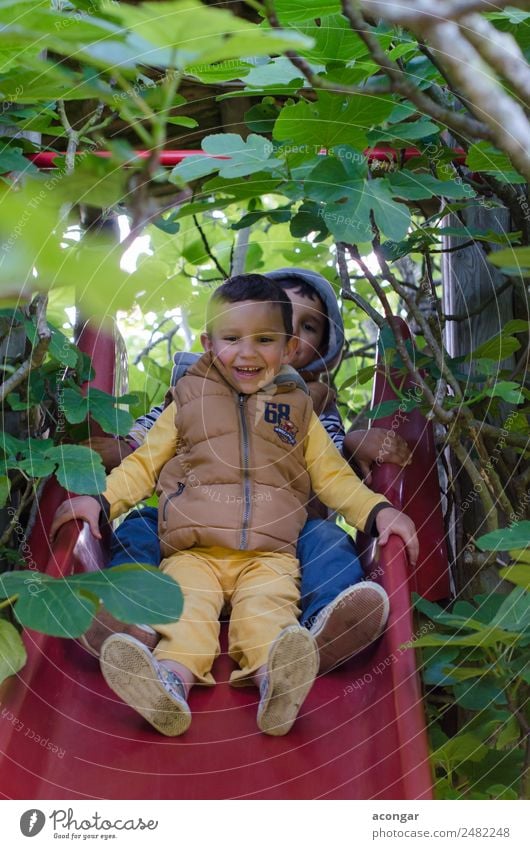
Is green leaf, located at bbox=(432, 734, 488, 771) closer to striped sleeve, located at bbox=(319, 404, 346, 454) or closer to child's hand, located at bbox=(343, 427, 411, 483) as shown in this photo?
child's hand, located at bbox=(343, 427, 411, 483)

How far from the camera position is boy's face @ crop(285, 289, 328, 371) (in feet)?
6.15

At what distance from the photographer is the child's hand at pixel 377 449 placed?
1.58 m

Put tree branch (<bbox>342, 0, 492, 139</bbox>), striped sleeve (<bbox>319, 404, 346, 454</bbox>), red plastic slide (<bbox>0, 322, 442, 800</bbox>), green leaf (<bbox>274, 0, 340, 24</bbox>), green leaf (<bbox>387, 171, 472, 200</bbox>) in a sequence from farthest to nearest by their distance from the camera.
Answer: striped sleeve (<bbox>319, 404, 346, 454</bbox>), green leaf (<bbox>387, 171, 472, 200</bbox>), red plastic slide (<bbox>0, 322, 442, 800</bbox>), green leaf (<bbox>274, 0, 340, 24</bbox>), tree branch (<bbox>342, 0, 492, 139</bbox>)

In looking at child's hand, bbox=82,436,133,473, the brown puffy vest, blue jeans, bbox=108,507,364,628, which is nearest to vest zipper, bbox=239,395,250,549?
the brown puffy vest

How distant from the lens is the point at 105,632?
1.28 m

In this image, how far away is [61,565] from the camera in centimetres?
130

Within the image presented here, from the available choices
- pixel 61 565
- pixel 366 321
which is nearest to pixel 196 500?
pixel 61 565

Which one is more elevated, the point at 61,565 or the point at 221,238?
the point at 221,238

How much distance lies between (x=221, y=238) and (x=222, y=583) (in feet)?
3.58

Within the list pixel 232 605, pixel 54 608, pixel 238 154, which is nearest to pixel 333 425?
pixel 232 605

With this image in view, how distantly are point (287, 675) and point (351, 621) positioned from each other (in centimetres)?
15

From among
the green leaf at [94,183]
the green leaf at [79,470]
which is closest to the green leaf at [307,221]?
the green leaf at [79,470]

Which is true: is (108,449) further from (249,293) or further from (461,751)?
(461,751)
